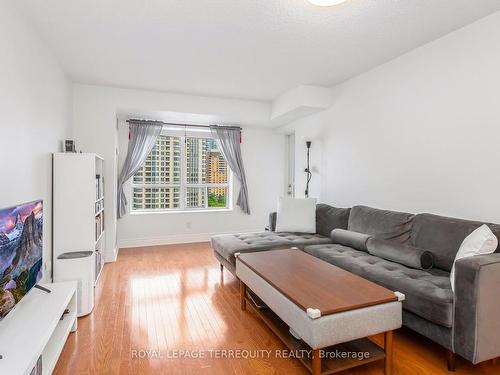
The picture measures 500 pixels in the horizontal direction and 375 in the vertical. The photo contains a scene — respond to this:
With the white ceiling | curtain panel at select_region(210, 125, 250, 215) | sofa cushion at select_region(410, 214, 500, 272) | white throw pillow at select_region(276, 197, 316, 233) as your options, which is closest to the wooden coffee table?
sofa cushion at select_region(410, 214, 500, 272)

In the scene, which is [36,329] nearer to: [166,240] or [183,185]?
[166,240]

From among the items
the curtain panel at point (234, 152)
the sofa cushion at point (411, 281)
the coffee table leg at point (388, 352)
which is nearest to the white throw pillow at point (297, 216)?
the sofa cushion at point (411, 281)

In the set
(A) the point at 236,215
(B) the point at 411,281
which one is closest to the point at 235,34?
(B) the point at 411,281

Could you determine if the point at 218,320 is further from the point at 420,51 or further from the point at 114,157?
the point at 420,51

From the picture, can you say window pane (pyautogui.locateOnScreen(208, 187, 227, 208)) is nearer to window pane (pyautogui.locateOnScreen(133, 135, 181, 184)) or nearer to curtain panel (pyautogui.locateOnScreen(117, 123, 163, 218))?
window pane (pyautogui.locateOnScreen(133, 135, 181, 184))

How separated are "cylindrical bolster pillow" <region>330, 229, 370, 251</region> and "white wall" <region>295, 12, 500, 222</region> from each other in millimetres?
609

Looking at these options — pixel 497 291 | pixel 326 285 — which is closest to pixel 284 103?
pixel 326 285

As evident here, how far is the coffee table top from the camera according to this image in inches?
65.5

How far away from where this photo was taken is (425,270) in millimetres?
2279

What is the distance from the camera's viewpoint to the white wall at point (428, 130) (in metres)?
2.40

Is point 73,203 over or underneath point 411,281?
over

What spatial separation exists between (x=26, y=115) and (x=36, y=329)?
5.26 ft

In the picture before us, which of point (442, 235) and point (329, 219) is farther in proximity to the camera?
point (329, 219)

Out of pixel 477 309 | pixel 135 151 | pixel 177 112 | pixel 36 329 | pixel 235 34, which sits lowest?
pixel 36 329
